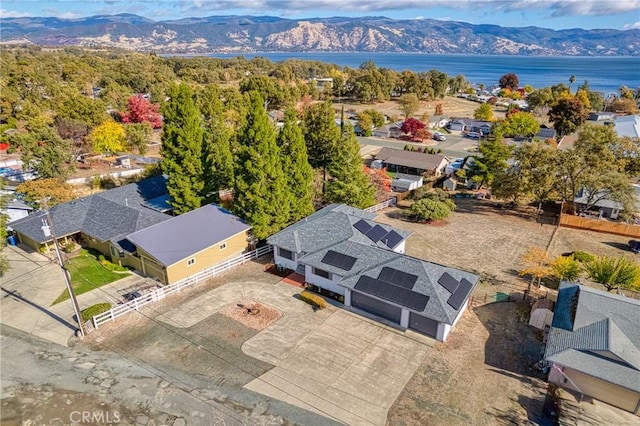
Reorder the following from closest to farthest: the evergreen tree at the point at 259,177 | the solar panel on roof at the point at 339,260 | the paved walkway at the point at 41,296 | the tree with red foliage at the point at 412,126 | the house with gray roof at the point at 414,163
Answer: the paved walkway at the point at 41,296, the solar panel on roof at the point at 339,260, the evergreen tree at the point at 259,177, the house with gray roof at the point at 414,163, the tree with red foliage at the point at 412,126

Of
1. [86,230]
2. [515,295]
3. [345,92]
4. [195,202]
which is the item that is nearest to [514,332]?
[515,295]

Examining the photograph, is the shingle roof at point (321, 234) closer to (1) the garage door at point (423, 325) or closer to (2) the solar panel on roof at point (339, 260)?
(2) the solar panel on roof at point (339, 260)

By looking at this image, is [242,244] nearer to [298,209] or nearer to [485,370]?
[298,209]

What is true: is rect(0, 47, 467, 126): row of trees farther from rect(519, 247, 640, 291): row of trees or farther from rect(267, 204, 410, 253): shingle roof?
rect(519, 247, 640, 291): row of trees

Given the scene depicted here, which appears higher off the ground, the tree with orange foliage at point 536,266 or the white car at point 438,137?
the tree with orange foliage at point 536,266

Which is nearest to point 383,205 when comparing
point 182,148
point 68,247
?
point 182,148

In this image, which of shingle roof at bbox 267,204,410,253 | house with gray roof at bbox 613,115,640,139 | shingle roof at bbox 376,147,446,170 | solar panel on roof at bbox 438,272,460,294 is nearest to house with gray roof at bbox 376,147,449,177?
shingle roof at bbox 376,147,446,170

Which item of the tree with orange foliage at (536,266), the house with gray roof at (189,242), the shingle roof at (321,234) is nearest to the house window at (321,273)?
the shingle roof at (321,234)
